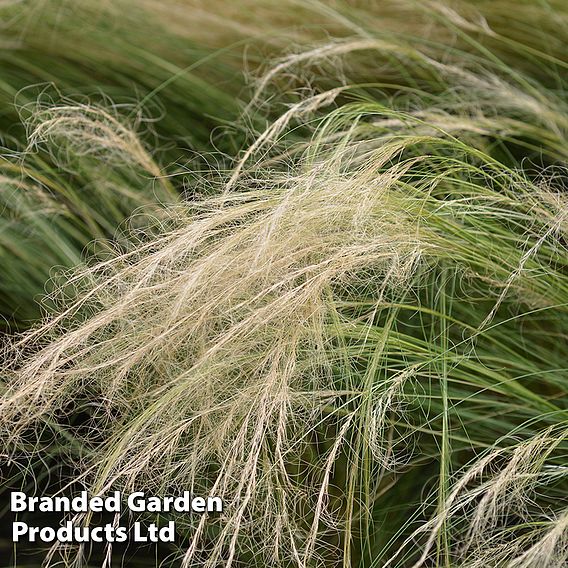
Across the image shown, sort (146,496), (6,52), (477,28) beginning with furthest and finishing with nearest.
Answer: (6,52) → (477,28) → (146,496)

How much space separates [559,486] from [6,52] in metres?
1.31

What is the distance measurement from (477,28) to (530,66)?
233 millimetres

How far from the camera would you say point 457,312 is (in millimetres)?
1420

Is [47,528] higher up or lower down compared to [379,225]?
lower down

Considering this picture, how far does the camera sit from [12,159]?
1.54m

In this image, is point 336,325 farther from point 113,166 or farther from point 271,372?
point 113,166

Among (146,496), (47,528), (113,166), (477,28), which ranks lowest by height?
(47,528)

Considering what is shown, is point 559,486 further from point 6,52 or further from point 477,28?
point 6,52

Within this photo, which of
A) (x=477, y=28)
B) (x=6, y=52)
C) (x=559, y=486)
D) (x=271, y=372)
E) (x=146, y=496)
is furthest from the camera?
(x=6, y=52)

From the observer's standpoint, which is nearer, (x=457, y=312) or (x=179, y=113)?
(x=457, y=312)

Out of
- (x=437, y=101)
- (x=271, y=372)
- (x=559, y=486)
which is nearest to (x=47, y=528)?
(x=271, y=372)

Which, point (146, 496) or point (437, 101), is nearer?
point (146, 496)

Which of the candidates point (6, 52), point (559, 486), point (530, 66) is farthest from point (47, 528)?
point (530, 66)

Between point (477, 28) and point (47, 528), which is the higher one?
point (477, 28)
